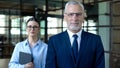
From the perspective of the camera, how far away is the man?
217 centimetres

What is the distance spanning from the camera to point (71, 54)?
220 centimetres

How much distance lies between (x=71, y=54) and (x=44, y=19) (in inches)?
322

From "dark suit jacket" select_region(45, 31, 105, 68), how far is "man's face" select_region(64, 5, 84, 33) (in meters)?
0.13

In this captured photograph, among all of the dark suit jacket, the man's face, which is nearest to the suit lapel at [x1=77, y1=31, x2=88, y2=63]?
the dark suit jacket

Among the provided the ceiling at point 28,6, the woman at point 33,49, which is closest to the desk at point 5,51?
the ceiling at point 28,6

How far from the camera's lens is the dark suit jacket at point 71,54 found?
2.19m

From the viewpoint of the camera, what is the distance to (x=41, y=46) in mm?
2967

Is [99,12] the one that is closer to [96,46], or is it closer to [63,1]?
[63,1]

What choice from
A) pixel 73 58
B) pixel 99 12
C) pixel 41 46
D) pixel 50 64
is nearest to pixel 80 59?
pixel 73 58

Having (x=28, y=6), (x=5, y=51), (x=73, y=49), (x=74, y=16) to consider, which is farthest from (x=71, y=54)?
(x=28, y=6)

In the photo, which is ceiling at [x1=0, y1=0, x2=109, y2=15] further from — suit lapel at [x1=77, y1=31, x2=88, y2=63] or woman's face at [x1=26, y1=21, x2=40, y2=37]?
suit lapel at [x1=77, y1=31, x2=88, y2=63]

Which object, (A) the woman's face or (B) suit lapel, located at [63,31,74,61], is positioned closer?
(B) suit lapel, located at [63,31,74,61]

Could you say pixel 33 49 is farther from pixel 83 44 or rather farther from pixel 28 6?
pixel 28 6

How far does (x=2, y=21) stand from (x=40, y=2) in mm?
1542
